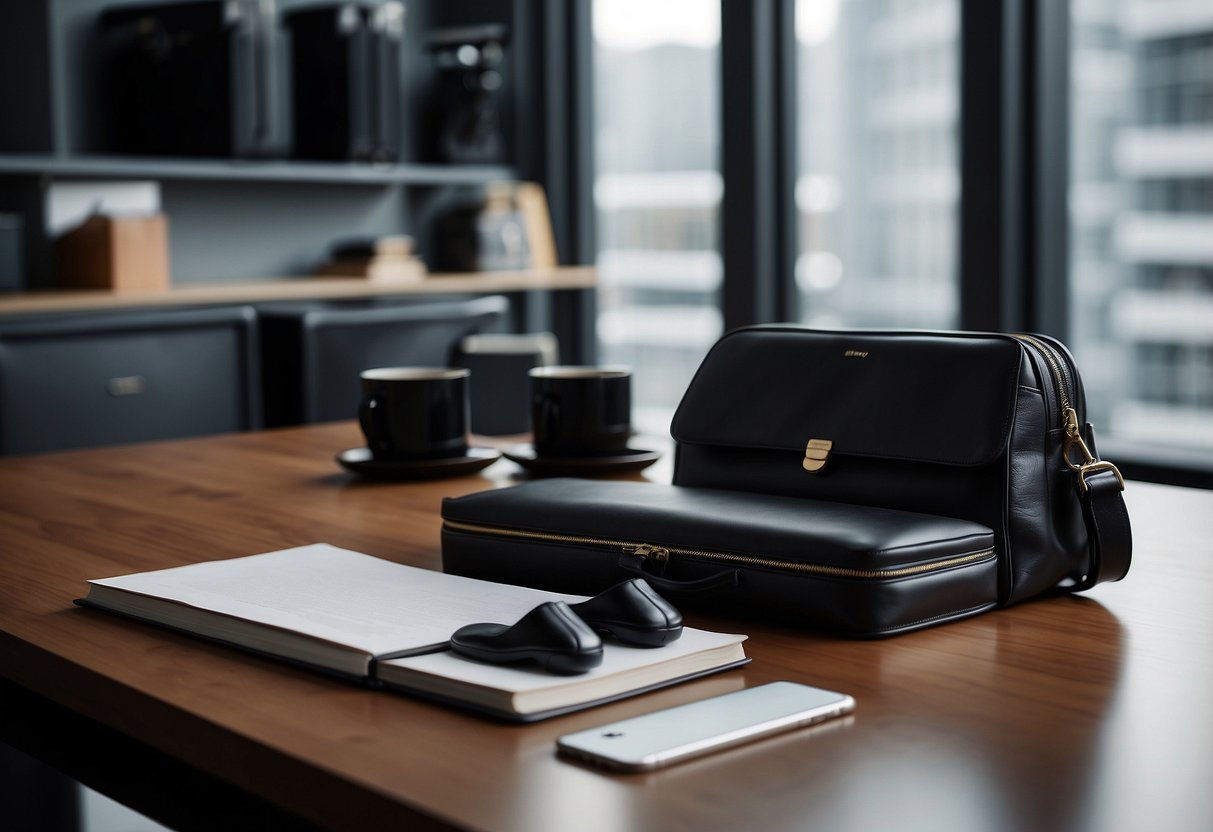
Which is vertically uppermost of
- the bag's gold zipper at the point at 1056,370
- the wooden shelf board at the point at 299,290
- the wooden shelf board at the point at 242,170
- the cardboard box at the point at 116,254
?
the wooden shelf board at the point at 242,170

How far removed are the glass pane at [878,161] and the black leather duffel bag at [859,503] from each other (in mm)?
2504

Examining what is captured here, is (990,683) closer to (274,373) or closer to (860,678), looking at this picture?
(860,678)

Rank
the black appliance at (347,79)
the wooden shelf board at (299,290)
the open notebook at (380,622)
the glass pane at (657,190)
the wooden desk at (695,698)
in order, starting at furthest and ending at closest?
the glass pane at (657,190), the black appliance at (347,79), the wooden shelf board at (299,290), the open notebook at (380,622), the wooden desk at (695,698)

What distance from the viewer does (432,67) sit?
429cm

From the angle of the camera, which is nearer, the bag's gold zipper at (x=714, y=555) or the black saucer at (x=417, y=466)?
the bag's gold zipper at (x=714, y=555)

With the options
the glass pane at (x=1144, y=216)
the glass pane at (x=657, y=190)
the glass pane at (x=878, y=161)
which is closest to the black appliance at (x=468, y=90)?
the glass pane at (x=657, y=190)

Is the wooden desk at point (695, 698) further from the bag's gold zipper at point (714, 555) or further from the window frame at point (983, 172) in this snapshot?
the window frame at point (983, 172)

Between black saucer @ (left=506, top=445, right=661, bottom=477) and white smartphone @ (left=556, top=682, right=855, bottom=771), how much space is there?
0.66m

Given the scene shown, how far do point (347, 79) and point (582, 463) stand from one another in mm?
2649

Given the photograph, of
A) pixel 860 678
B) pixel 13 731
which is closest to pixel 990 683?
pixel 860 678

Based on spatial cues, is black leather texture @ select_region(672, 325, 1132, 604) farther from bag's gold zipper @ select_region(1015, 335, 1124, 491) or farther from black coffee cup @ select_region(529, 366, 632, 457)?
black coffee cup @ select_region(529, 366, 632, 457)

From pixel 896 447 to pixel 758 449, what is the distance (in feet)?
0.39

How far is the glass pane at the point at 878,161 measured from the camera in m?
3.39

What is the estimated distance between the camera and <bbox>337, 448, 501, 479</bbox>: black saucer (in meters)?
1.28
